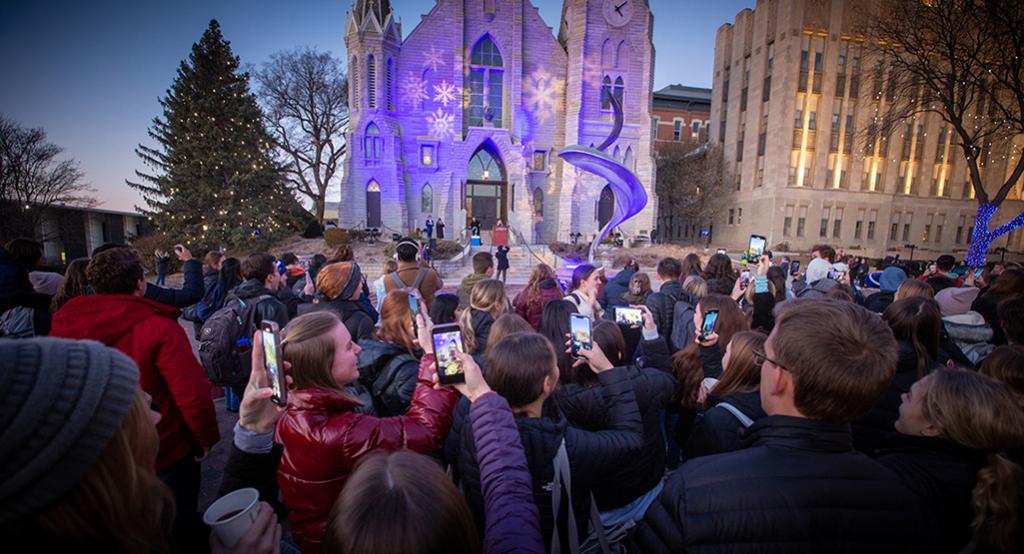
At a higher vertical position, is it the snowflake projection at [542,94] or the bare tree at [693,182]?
the snowflake projection at [542,94]

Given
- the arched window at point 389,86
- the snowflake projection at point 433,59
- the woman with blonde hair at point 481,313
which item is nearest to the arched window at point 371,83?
the arched window at point 389,86

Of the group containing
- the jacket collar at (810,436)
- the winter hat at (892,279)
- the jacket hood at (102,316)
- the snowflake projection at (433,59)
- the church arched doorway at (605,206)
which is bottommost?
the winter hat at (892,279)

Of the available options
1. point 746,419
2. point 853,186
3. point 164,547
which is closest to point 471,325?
point 746,419

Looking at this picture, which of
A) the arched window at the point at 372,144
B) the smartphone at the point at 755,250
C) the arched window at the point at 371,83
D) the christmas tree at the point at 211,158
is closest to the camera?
the smartphone at the point at 755,250

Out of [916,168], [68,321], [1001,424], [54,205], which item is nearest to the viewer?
[1001,424]

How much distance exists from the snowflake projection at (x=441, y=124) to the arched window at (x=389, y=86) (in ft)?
8.46

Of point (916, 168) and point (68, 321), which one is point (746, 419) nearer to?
point (68, 321)

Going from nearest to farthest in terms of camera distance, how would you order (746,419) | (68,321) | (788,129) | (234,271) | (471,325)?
Answer: 1. (746,419)
2. (68,321)
3. (471,325)
4. (234,271)
5. (788,129)

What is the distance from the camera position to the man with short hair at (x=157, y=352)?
2.49m

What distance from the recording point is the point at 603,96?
95.9 ft

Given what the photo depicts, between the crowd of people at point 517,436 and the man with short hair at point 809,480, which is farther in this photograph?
the man with short hair at point 809,480

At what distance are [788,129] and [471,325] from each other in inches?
1527

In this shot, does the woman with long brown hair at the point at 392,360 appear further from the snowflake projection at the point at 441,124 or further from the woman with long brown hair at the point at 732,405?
the snowflake projection at the point at 441,124

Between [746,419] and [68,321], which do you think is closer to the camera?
[746,419]
